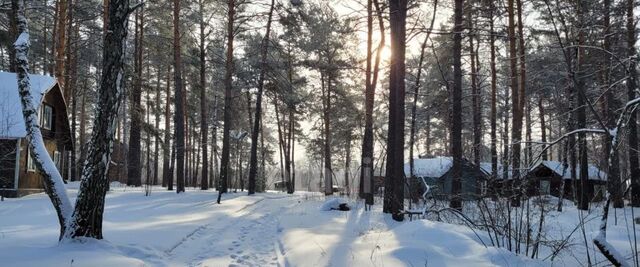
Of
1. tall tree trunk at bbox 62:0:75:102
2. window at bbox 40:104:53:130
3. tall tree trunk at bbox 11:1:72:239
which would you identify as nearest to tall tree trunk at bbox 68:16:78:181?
tall tree trunk at bbox 62:0:75:102

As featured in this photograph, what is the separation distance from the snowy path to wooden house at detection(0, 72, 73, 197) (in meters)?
11.3

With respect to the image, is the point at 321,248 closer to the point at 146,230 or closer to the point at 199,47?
the point at 146,230

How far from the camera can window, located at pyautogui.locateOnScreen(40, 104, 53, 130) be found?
22692 mm

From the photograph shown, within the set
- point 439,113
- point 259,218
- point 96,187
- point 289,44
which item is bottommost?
point 259,218

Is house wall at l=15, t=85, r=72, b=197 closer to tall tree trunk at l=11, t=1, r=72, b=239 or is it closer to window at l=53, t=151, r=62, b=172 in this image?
window at l=53, t=151, r=62, b=172

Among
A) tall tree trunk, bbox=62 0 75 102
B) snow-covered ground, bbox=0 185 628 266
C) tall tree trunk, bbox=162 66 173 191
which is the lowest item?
snow-covered ground, bbox=0 185 628 266

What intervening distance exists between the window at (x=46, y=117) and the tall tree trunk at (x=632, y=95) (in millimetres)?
22770

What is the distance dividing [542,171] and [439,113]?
12.5 m

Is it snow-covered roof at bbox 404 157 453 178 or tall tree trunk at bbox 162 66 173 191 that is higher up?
tall tree trunk at bbox 162 66 173 191

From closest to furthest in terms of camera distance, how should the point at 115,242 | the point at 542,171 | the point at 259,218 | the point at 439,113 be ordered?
1. the point at 115,242
2. the point at 259,218
3. the point at 439,113
4. the point at 542,171

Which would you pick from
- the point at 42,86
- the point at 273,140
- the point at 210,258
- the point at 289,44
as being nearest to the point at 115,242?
the point at 210,258

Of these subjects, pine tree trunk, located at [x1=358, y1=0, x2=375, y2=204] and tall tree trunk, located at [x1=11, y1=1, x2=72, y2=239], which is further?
pine tree trunk, located at [x1=358, y1=0, x2=375, y2=204]

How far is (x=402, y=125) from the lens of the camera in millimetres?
12094

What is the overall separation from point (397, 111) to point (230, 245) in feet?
18.6
